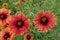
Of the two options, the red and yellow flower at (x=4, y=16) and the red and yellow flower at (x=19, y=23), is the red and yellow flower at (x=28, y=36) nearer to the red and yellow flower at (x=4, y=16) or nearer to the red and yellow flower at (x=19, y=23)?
the red and yellow flower at (x=19, y=23)

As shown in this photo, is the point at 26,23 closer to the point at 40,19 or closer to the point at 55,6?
the point at 40,19

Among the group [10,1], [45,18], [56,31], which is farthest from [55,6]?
[10,1]

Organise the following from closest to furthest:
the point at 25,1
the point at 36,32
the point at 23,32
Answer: the point at 23,32 → the point at 36,32 → the point at 25,1

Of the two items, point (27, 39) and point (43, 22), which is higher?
point (43, 22)

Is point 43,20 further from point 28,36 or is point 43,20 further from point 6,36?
point 6,36

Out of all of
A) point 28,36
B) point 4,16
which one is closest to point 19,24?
point 28,36

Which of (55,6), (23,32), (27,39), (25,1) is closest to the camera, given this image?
(23,32)

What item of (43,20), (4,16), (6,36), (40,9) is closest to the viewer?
(43,20)

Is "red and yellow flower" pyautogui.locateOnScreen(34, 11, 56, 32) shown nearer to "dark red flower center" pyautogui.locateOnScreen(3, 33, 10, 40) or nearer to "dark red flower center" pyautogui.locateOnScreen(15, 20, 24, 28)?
"dark red flower center" pyautogui.locateOnScreen(15, 20, 24, 28)
